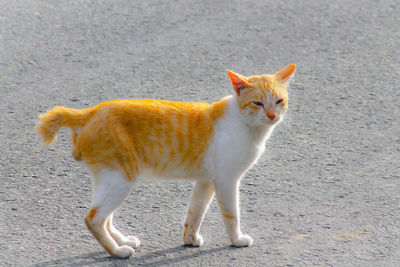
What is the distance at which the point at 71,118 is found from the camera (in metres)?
3.62

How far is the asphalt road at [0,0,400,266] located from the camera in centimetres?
392

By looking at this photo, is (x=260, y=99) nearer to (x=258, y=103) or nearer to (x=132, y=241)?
(x=258, y=103)

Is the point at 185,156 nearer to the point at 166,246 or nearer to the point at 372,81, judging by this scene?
the point at 166,246

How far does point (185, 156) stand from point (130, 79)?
265cm

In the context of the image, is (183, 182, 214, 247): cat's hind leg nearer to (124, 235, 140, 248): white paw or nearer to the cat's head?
(124, 235, 140, 248): white paw

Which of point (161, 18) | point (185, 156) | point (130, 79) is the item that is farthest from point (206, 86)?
point (185, 156)

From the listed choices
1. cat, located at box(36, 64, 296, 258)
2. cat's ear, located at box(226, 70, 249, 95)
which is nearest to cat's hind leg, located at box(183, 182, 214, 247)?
cat, located at box(36, 64, 296, 258)

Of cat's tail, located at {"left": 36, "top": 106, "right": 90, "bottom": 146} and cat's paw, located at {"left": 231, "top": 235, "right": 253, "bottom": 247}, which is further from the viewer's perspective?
cat's paw, located at {"left": 231, "top": 235, "right": 253, "bottom": 247}

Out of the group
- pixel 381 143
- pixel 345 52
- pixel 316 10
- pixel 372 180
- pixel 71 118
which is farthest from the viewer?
pixel 316 10

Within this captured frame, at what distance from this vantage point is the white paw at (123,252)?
3.67 metres

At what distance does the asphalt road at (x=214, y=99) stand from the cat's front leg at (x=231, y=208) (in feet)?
0.21

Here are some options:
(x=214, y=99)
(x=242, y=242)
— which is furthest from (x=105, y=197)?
(x=214, y=99)

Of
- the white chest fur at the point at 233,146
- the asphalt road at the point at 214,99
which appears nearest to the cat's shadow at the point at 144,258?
the asphalt road at the point at 214,99

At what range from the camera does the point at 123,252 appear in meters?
3.68
